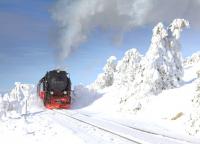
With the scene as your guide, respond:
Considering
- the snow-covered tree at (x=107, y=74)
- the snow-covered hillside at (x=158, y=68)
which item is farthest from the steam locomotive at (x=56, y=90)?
the snow-covered tree at (x=107, y=74)

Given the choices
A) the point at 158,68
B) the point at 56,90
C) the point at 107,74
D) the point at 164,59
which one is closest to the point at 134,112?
the point at 158,68

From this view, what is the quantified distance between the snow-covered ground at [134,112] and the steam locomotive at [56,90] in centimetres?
168

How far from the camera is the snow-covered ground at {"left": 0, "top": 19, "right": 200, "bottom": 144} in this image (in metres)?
17.2

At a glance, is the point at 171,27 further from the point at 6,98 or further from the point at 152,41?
the point at 6,98

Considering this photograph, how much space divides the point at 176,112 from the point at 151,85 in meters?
9.44

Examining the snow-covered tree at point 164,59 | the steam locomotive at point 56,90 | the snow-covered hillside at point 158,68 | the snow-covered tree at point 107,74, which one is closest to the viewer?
the snow-covered hillside at point 158,68

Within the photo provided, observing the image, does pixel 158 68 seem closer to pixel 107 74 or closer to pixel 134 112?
pixel 134 112

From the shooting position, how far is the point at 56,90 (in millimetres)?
43969

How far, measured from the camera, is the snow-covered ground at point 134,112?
1722 centimetres

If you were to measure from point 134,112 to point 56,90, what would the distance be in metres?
12.5

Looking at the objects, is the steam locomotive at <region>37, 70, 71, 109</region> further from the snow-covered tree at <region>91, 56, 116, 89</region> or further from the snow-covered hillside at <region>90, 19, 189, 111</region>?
the snow-covered tree at <region>91, 56, 116, 89</region>

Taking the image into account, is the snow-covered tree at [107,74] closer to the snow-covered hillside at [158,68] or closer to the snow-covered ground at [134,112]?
the snow-covered ground at [134,112]

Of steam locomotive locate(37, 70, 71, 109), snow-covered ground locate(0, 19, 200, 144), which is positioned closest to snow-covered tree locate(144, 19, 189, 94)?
snow-covered ground locate(0, 19, 200, 144)

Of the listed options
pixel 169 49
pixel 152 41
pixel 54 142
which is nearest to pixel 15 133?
pixel 54 142
